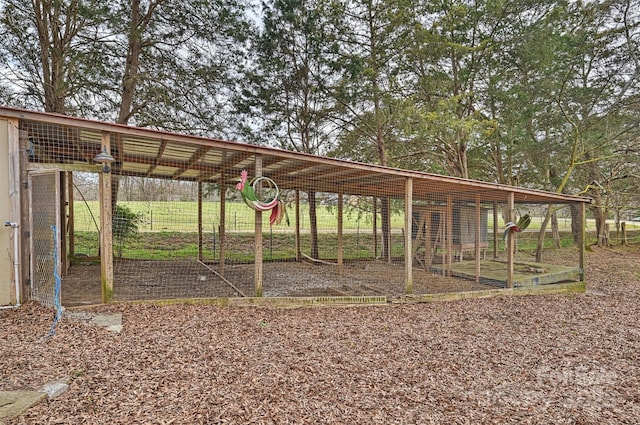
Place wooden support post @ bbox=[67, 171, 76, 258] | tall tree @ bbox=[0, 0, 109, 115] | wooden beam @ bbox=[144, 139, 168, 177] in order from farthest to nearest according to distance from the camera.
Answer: wooden support post @ bbox=[67, 171, 76, 258], tall tree @ bbox=[0, 0, 109, 115], wooden beam @ bbox=[144, 139, 168, 177]

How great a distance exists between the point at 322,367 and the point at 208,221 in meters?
7.35

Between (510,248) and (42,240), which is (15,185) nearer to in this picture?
(42,240)

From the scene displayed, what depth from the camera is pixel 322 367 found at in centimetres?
302

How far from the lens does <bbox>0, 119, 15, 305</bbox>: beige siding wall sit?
12.6 feet

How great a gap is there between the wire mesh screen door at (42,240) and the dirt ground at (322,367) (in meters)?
0.34

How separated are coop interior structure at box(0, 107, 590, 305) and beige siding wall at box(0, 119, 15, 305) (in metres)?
0.01

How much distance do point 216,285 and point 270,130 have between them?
4648 millimetres

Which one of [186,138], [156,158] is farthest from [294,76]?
[186,138]

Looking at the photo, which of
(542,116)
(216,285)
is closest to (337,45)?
(542,116)

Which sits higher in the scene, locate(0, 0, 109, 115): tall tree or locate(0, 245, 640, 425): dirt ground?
locate(0, 0, 109, 115): tall tree

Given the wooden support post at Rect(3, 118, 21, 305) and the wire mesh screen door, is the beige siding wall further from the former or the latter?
the wire mesh screen door

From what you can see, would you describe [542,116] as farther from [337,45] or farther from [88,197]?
[88,197]

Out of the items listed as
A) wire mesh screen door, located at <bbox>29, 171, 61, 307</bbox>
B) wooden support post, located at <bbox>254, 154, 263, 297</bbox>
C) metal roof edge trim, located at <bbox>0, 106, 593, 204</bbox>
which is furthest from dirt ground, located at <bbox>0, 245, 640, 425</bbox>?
metal roof edge trim, located at <bbox>0, 106, 593, 204</bbox>

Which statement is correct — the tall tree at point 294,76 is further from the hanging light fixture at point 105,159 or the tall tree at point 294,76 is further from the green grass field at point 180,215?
the hanging light fixture at point 105,159
